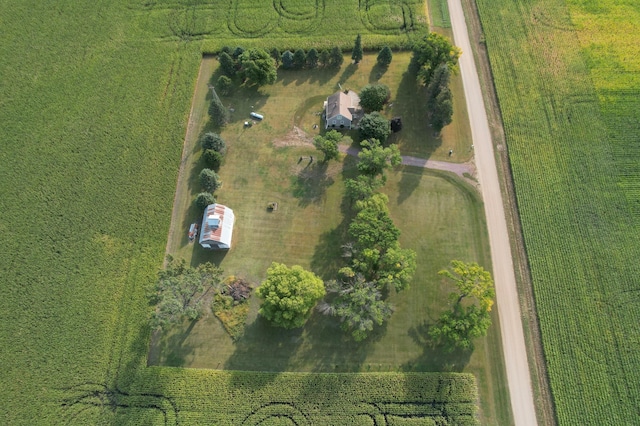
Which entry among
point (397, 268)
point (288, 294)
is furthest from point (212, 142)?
point (397, 268)

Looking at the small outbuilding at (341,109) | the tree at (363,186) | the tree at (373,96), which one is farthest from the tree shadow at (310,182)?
the tree at (373,96)

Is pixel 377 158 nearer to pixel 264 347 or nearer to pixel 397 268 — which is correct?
pixel 397 268

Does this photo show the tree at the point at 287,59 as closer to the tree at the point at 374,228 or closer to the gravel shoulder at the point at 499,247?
the gravel shoulder at the point at 499,247

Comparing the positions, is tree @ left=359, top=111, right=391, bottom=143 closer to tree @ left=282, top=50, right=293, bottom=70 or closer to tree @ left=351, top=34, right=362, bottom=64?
tree @ left=351, top=34, right=362, bottom=64

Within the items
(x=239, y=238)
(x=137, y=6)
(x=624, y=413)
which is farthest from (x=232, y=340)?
(x=137, y=6)

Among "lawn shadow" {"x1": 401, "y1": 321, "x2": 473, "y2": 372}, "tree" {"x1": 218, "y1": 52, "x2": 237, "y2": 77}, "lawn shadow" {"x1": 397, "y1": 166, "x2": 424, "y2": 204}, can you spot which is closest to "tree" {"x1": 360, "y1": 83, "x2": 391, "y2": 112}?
"lawn shadow" {"x1": 397, "y1": 166, "x2": 424, "y2": 204}

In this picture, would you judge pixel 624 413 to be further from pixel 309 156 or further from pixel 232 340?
pixel 309 156
